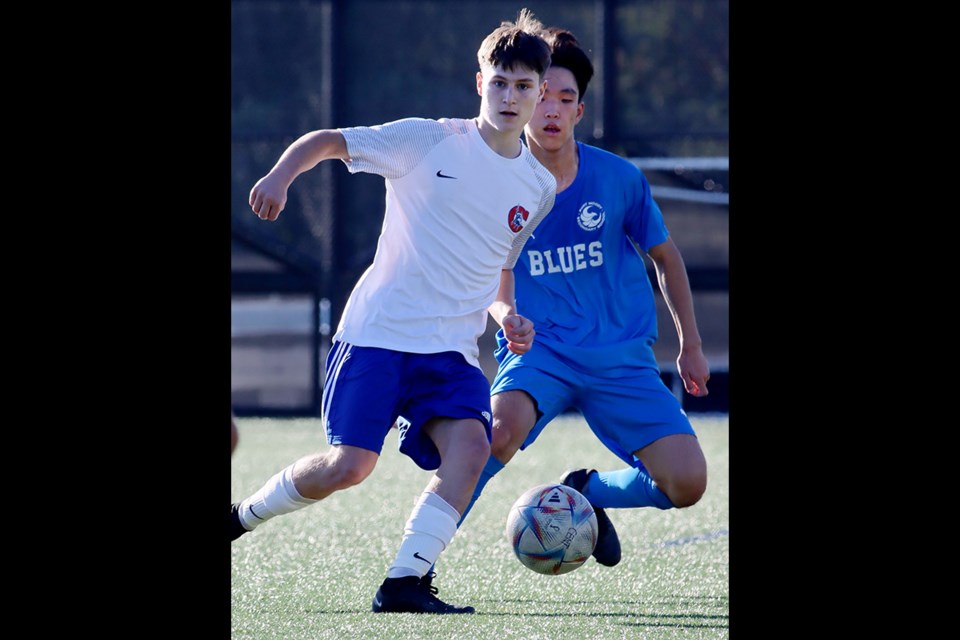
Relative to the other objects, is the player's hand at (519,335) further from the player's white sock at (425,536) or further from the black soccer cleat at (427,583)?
the black soccer cleat at (427,583)

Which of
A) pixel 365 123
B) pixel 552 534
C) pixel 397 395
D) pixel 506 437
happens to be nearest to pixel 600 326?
pixel 506 437

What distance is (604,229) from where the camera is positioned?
4.80m

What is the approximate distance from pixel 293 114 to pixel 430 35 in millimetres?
1418

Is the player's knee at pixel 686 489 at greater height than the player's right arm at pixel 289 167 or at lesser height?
lesser

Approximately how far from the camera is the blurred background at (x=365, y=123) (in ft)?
38.9

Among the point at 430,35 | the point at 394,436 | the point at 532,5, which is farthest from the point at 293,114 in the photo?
the point at 394,436

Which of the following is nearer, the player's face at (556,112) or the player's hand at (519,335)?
the player's hand at (519,335)

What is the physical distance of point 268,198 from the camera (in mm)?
3375

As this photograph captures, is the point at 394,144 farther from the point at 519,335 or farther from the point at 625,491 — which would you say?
the point at 625,491

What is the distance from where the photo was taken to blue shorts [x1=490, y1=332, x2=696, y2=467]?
15.3 feet

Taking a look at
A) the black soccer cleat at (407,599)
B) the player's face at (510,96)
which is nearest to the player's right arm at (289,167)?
the player's face at (510,96)

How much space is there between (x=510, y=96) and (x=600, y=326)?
3.50ft

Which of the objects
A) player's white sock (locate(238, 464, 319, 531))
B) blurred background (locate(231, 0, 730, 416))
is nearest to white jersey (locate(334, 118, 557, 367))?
player's white sock (locate(238, 464, 319, 531))
